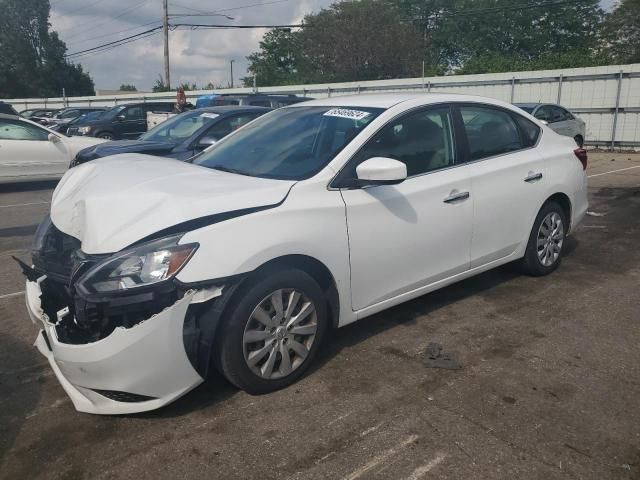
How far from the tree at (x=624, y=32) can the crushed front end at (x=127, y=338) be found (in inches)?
1327

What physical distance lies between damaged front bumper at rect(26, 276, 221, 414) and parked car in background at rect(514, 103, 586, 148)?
12.1m

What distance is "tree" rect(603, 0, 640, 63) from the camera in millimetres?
30453

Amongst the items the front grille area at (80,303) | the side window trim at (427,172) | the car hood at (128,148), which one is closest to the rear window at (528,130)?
the side window trim at (427,172)

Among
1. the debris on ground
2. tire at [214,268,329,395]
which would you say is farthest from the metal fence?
tire at [214,268,329,395]

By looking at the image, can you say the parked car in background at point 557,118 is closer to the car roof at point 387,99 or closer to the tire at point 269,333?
the car roof at point 387,99

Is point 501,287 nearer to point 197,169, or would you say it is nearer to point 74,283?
point 197,169

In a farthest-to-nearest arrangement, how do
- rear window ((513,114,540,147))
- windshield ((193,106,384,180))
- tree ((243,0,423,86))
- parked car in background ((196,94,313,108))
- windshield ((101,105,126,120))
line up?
tree ((243,0,423,86)) < windshield ((101,105,126,120)) < parked car in background ((196,94,313,108)) < rear window ((513,114,540,147)) < windshield ((193,106,384,180))

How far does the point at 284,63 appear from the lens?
226 ft

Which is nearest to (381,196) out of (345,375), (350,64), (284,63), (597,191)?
(345,375)

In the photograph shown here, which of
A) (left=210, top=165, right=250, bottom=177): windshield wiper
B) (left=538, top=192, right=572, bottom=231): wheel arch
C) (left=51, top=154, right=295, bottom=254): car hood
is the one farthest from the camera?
(left=538, top=192, right=572, bottom=231): wheel arch

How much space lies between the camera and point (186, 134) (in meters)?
8.89

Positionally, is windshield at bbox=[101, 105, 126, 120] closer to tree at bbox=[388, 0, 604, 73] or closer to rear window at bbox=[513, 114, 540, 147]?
rear window at bbox=[513, 114, 540, 147]

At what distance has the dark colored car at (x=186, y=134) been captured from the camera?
796cm

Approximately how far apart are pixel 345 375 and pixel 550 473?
4.24 ft
